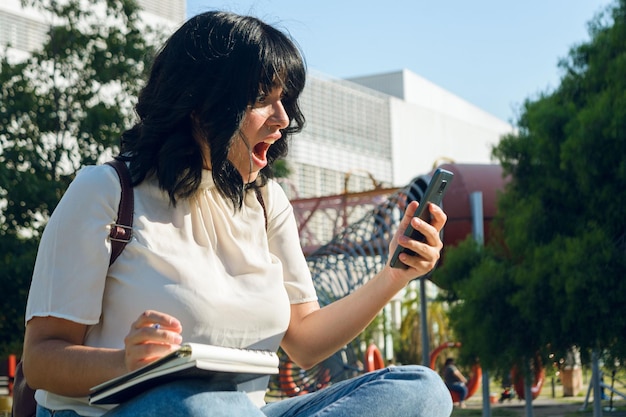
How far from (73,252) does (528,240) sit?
589 cm

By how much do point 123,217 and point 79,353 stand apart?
0.98 feet

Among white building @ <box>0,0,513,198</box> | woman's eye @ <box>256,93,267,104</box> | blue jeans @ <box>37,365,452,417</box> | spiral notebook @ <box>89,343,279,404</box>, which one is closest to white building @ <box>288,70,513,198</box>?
white building @ <box>0,0,513,198</box>

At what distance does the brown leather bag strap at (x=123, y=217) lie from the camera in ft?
6.69

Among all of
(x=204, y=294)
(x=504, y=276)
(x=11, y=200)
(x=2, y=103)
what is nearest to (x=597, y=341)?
(x=504, y=276)

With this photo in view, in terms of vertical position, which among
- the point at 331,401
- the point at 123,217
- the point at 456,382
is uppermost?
the point at 123,217

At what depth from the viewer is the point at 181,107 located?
7.30 feet

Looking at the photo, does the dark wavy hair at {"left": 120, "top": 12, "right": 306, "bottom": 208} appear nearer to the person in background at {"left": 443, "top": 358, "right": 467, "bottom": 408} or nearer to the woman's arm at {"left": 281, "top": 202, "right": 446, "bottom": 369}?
the woman's arm at {"left": 281, "top": 202, "right": 446, "bottom": 369}

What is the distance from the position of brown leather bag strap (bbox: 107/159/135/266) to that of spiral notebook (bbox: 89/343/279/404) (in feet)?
1.15

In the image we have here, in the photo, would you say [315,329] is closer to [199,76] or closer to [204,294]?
[204,294]

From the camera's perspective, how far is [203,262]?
2123mm

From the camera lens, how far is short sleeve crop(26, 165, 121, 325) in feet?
6.46

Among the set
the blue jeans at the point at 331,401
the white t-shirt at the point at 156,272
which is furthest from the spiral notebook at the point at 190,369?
the white t-shirt at the point at 156,272

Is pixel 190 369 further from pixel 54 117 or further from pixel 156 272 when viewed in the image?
pixel 54 117

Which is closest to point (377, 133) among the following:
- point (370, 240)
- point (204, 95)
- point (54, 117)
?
point (54, 117)
